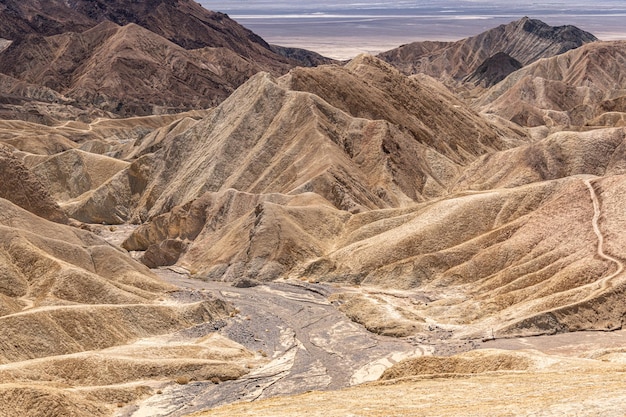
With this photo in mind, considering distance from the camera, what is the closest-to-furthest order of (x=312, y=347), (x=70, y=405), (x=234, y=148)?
(x=70, y=405) → (x=312, y=347) → (x=234, y=148)

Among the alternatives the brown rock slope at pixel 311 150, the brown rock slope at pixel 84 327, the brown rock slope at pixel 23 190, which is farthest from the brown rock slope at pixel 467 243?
the brown rock slope at pixel 84 327

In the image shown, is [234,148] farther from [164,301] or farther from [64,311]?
[64,311]

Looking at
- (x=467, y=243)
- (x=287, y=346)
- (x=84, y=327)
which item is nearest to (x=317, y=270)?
(x=467, y=243)

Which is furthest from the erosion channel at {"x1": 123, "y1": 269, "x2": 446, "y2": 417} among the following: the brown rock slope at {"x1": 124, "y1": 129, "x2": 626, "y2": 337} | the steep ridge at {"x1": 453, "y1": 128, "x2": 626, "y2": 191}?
the steep ridge at {"x1": 453, "y1": 128, "x2": 626, "y2": 191}

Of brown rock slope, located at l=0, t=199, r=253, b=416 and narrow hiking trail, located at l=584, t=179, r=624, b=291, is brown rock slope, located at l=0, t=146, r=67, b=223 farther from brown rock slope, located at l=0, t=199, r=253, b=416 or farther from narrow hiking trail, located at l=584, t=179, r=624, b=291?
narrow hiking trail, located at l=584, t=179, r=624, b=291

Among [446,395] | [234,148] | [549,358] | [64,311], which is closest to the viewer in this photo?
[446,395]

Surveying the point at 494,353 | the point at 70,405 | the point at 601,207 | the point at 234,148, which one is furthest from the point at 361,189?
the point at 70,405

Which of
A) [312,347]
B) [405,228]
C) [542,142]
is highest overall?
[542,142]
